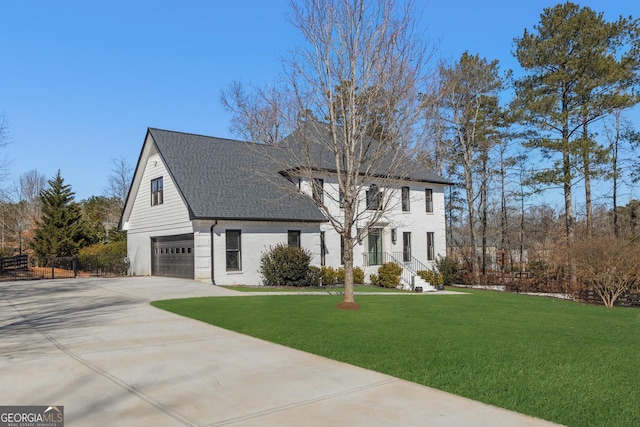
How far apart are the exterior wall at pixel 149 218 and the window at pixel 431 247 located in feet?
54.0

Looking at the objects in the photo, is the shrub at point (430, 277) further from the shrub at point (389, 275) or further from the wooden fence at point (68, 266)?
the wooden fence at point (68, 266)

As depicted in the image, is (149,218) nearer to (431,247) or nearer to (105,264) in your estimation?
(105,264)

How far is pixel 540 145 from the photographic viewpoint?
28109mm

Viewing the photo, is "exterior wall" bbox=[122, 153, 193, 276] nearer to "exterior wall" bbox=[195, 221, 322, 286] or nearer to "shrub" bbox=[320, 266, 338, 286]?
"exterior wall" bbox=[195, 221, 322, 286]

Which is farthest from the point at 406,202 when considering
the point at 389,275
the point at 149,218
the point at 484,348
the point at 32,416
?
the point at 32,416

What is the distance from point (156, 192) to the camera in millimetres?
24969

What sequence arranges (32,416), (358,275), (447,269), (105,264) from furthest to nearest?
1. (447,269)
2. (105,264)
3. (358,275)
4. (32,416)

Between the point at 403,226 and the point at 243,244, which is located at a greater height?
the point at 403,226

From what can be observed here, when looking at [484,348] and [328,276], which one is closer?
[484,348]

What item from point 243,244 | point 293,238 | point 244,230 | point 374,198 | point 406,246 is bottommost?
point 406,246

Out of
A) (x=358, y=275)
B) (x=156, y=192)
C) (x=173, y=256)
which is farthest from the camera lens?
(x=358, y=275)

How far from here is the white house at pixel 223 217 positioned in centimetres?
2178

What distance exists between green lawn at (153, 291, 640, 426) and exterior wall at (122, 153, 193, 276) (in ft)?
32.0

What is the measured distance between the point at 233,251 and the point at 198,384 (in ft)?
55.5
